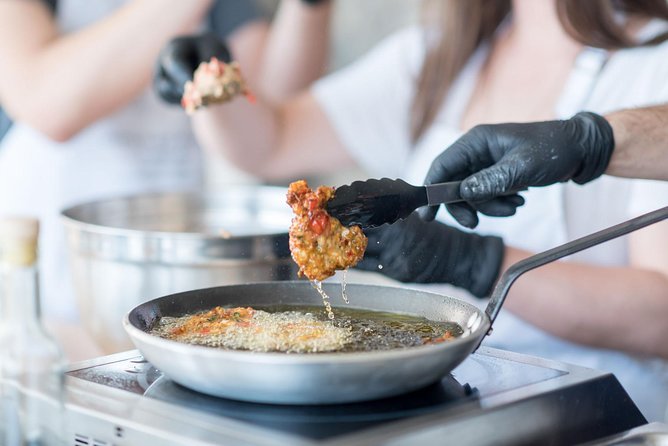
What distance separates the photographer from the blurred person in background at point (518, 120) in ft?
4.90

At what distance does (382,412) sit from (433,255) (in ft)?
1.86

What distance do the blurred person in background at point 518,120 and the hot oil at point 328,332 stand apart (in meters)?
0.25

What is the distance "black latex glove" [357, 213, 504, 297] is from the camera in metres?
1.27

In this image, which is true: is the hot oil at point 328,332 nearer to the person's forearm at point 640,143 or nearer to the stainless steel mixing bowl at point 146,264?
the stainless steel mixing bowl at point 146,264

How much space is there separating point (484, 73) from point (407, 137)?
252mm

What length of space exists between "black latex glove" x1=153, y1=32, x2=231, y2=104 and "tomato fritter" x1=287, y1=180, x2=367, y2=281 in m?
0.79

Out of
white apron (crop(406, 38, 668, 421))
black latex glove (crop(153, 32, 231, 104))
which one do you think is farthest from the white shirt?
black latex glove (crop(153, 32, 231, 104))

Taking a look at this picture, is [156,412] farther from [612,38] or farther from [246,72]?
[246,72]

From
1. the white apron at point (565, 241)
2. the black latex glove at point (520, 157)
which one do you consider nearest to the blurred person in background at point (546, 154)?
the black latex glove at point (520, 157)

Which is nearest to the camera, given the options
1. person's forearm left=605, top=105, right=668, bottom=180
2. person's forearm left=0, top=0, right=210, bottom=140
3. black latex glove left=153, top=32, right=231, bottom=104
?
person's forearm left=605, top=105, right=668, bottom=180

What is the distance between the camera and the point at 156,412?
2.63 feet

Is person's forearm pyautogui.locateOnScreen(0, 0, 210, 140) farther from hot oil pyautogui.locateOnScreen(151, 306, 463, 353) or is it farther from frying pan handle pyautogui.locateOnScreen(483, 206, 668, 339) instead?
frying pan handle pyautogui.locateOnScreen(483, 206, 668, 339)

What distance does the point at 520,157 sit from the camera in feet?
3.63

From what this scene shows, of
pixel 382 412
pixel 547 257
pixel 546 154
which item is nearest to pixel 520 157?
pixel 546 154
